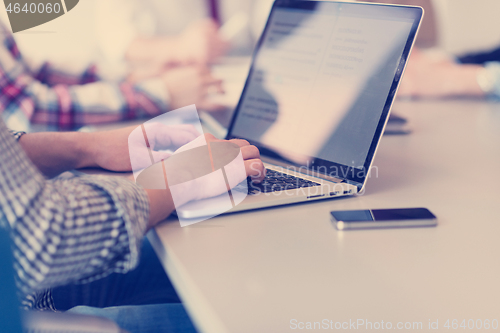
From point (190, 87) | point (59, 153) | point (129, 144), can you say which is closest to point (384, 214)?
point (129, 144)

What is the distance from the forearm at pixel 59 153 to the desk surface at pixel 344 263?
25 cm

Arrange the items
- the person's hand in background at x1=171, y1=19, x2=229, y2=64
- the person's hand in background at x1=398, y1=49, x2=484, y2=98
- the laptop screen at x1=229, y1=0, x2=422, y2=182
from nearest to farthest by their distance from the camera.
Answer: the laptop screen at x1=229, y1=0, x2=422, y2=182 < the person's hand in background at x1=398, y1=49, x2=484, y2=98 < the person's hand in background at x1=171, y1=19, x2=229, y2=64

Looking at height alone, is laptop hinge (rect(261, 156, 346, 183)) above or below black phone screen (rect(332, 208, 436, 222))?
above

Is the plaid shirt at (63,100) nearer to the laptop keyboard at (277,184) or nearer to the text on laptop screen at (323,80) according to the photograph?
the text on laptop screen at (323,80)

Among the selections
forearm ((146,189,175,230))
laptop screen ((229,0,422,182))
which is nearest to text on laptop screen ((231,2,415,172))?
laptop screen ((229,0,422,182))

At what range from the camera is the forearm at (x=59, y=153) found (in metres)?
0.63

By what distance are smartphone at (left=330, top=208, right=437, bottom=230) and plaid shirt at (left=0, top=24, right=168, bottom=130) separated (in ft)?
2.42

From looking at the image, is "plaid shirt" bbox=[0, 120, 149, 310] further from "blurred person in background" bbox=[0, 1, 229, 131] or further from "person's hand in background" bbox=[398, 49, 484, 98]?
"person's hand in background" bbox=[398, 49, 484, 98]

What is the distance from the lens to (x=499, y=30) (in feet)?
8.75

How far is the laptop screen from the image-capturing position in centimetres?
54

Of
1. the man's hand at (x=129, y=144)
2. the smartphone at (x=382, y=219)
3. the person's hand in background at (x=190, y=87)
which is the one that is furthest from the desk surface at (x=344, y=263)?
the person's hand in background at (x=190, y=87)

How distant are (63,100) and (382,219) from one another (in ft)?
2.77

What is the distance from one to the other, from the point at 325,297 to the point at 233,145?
11.1 inches

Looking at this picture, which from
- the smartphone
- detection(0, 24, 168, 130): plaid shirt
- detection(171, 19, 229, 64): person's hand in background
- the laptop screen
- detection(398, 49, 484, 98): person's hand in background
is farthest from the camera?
detection(171, 19, 229, 64): person's hand in background
